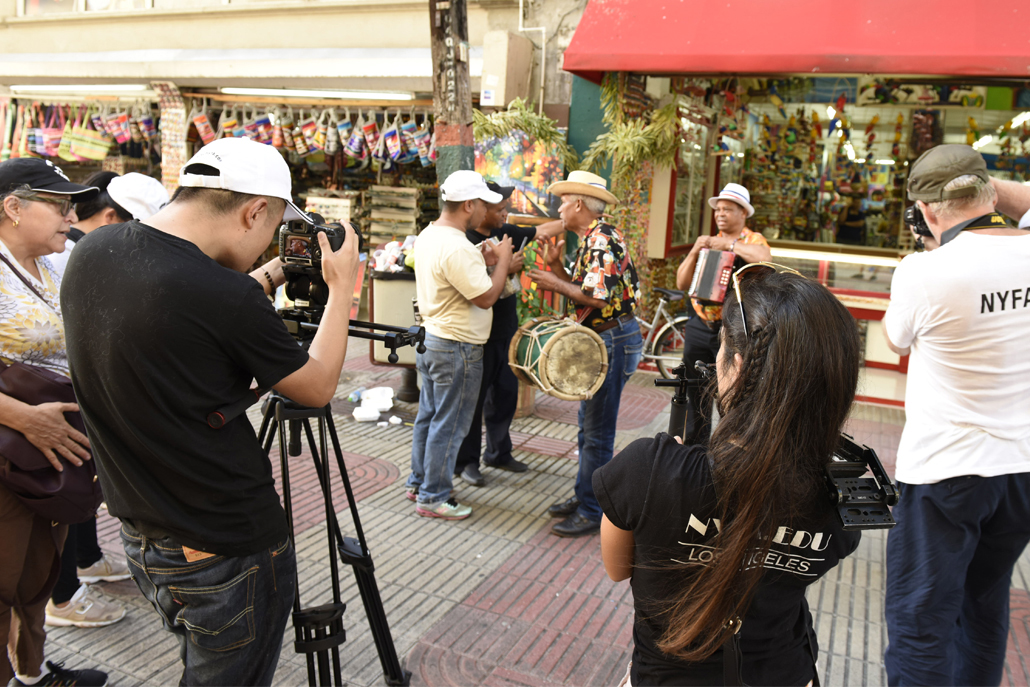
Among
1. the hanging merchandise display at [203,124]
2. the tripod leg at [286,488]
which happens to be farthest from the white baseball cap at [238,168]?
the hanging merchandise display at [203,124]

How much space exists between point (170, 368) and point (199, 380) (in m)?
0.07

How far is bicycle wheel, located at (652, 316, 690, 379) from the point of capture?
802cm

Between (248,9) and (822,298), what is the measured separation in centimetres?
1123

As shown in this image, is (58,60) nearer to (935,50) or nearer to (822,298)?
(935,50)

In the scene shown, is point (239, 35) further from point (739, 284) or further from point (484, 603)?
point (739, 284)

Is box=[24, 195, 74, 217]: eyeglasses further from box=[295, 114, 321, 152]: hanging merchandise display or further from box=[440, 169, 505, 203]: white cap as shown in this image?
box=[295, 114, 321, 152]: hanging merchandise display

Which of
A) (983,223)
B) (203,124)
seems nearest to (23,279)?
(983,223)

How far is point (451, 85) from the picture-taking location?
5824 millimetres

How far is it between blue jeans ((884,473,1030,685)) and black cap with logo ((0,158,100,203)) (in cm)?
343

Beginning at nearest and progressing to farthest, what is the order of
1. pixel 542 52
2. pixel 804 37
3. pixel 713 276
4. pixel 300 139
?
pixel 713 276 → pixel 804 37 → pixel 542 52 → pixel 300 139

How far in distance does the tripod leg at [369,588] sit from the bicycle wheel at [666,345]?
18.0 ft

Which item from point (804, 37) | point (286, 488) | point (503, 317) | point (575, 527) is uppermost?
point (804, 37)

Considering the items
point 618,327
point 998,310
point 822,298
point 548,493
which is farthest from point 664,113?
point 822,298

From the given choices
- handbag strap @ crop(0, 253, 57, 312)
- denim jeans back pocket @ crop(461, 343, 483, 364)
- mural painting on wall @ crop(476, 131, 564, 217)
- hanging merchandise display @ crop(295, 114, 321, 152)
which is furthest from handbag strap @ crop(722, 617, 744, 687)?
hanging merchandise display @ crop(295, 114, 321, 152)
